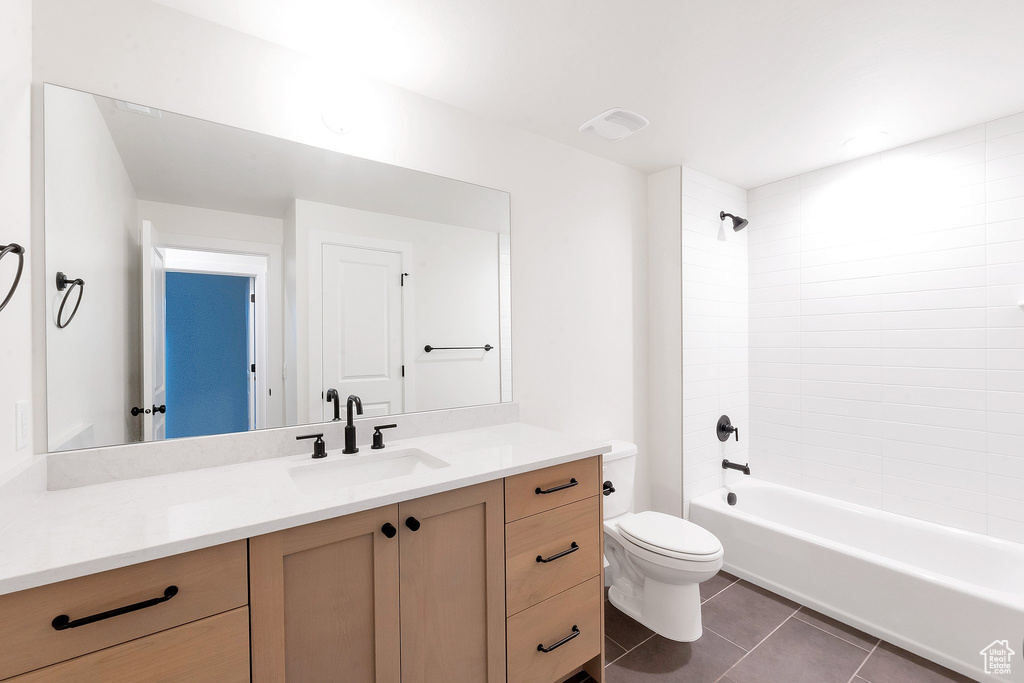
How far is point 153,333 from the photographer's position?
54.9 inches

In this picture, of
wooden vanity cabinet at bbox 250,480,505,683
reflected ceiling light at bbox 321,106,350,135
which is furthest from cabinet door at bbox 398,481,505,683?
reflected ceiling light at bbox 321,106,350,135

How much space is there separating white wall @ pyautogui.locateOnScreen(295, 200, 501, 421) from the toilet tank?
2.36 feet

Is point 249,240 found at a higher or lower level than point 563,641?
higher

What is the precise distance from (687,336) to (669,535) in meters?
1.23

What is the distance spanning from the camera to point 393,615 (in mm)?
1216

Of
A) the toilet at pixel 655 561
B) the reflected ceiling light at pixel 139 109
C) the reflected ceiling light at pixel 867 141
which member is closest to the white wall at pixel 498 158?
the reflected ceiling light at pixel 139 109

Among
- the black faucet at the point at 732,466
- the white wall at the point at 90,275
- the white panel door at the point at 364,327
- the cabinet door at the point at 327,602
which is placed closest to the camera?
the cabinet door at the point at 327,602

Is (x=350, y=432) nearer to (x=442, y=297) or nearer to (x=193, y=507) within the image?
(x=193, y=507)

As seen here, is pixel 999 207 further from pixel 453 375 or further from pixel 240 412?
pixel 240 412

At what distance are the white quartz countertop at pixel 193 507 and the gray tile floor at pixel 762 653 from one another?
1010 millimetres

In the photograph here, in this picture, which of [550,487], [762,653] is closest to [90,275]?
[550,487]

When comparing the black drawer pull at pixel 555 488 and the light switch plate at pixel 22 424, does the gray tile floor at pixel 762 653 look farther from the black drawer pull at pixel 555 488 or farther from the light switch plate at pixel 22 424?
the light switch plate at pixel 22 424

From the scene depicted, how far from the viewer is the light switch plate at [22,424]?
109 cm

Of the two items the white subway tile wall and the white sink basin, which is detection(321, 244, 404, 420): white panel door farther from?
the white subway tile wall
